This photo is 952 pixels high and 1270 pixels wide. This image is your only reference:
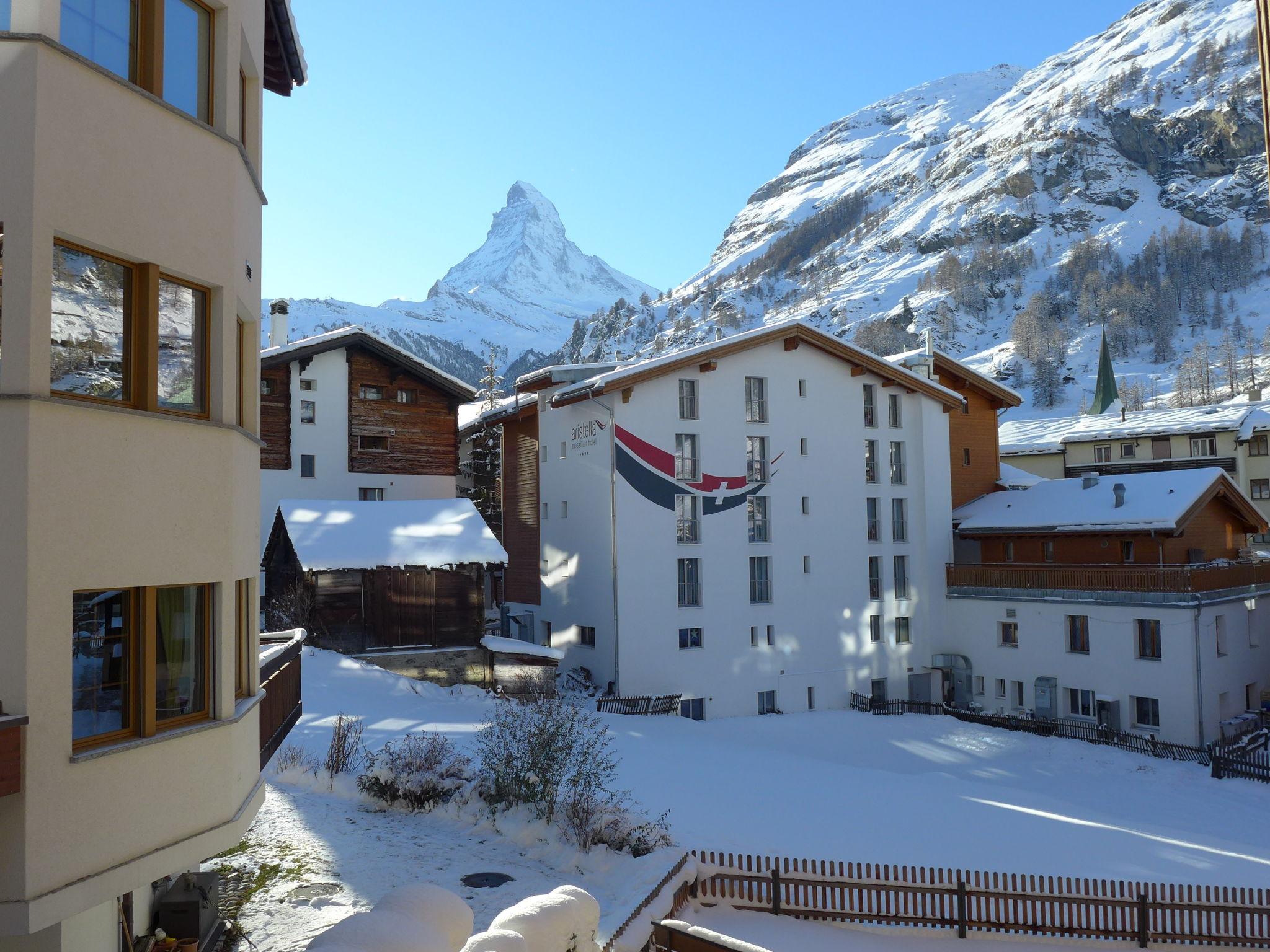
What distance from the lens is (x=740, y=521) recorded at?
34312 millimetres

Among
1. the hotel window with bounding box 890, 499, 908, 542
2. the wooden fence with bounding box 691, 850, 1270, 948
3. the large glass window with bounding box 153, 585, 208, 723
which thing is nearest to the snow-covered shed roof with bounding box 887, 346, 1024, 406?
the hotel window with bounding box 890, 499, 908, 542

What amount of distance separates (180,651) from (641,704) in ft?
81.3

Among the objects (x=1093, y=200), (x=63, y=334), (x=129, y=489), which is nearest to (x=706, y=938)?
(x=129, y=489)

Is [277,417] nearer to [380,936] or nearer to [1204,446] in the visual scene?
[380,936]

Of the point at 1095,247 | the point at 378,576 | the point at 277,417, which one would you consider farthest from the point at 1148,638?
the point at 1095,247

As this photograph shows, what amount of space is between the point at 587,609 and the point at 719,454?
751cm

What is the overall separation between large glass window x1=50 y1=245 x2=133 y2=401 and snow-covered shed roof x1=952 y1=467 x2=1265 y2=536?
112 feet

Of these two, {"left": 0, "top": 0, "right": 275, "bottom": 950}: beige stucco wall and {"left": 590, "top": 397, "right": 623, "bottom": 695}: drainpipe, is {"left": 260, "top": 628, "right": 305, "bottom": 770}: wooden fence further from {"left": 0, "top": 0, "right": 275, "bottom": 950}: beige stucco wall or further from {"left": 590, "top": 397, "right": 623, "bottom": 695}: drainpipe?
{"left": 590, "top": 397, "right": 623, "bottom": 695}: drainpipe

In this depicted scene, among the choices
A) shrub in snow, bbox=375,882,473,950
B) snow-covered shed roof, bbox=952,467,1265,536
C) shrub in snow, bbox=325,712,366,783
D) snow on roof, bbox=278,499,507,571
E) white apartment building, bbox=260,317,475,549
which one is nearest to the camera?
shrub in snow, bbox=375,882,473,950

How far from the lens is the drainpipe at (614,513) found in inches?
1240

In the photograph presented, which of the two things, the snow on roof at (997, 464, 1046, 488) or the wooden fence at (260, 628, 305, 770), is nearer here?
the wooden fence at (260, 628, 305, 770)

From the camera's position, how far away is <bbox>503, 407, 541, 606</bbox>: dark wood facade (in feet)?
126

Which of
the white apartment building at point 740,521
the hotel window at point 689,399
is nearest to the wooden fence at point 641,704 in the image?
the white apartment building at point 740,521

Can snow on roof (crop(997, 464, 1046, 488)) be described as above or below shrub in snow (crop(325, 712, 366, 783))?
above
